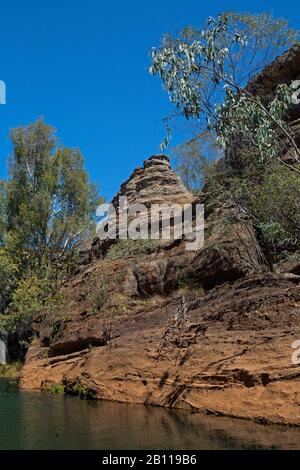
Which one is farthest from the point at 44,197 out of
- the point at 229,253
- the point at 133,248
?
the point at 229,253

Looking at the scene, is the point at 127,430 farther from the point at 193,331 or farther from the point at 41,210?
the point at 41,210

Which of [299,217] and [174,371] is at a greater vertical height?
[299,217]

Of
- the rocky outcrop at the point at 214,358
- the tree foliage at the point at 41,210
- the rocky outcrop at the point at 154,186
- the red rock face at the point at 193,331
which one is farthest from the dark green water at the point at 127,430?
the rocky outcrop at the point at 154,186

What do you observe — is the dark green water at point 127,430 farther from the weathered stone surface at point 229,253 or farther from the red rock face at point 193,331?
the weathered stone surface at point 229,253

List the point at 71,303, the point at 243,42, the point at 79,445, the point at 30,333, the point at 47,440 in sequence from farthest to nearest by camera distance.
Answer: the point at 30,333, the point at 71,303, the point at 243,42, the point at 47,440, the point at 79,445

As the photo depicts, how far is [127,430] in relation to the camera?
43.8 ft

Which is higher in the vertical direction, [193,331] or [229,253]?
[229,253]

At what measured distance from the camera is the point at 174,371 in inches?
677

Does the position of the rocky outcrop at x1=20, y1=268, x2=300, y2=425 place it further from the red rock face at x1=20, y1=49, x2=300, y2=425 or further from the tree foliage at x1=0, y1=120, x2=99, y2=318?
the tree foliage at x1=0, y1=120, x2=99, y2=318

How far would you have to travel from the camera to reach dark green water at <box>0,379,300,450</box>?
1165cm

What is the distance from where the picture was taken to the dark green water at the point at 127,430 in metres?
11.6

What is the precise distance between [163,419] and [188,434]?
7.29 ft

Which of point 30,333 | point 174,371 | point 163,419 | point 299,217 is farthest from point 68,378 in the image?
point 30,333

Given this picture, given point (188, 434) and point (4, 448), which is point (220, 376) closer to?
point (188, 434)
